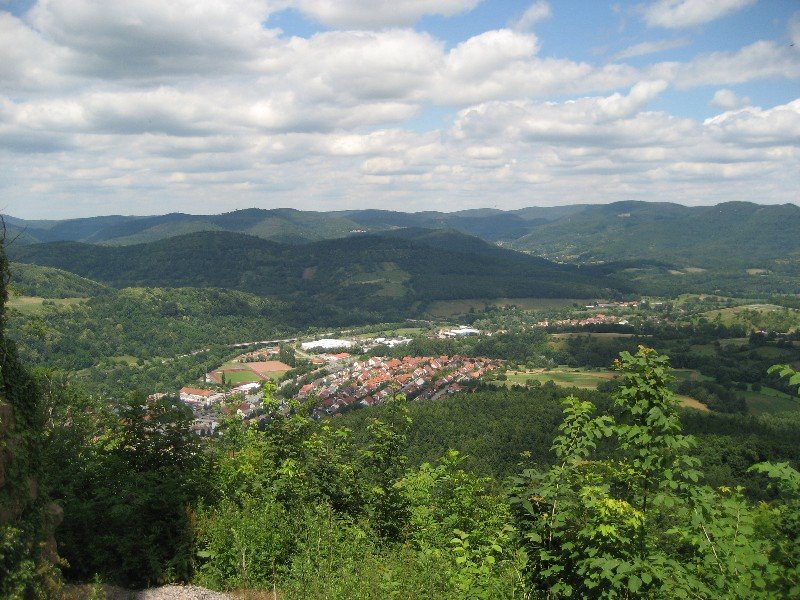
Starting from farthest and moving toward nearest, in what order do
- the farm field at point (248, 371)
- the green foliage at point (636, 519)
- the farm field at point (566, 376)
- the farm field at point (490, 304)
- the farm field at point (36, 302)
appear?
the farm field at point (490, 304) → the farm field at point (36, 302) → the farm field at point (248, 371) → the farm field at point (566, 376) → the green foliage at point (636, 519)

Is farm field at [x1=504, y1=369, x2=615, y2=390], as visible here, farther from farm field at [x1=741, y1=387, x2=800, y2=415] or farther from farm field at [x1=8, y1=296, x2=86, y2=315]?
farm field at [x1=8, y1=296, x2=86, y2=315]

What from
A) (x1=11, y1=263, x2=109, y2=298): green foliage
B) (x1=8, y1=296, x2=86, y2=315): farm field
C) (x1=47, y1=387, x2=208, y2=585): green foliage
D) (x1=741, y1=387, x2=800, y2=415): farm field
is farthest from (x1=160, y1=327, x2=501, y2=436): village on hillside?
(x1=47, y1=387, x2=208, y2=585): green foliage

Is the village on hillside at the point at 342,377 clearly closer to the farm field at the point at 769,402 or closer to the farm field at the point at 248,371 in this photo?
the farm field at the point at 248,371

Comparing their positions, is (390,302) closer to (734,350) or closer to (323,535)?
(734,350)

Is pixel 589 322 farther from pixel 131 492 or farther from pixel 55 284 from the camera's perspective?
pixel 131 492

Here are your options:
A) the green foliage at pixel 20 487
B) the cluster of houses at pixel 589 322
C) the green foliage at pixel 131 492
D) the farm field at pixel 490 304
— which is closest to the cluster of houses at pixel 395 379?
the cluster of houses at pixel 589 322

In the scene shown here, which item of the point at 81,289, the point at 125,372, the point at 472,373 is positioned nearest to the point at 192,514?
the point at 472,373

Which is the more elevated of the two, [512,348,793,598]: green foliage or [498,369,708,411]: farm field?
[512,348,793,598]: green foliage
